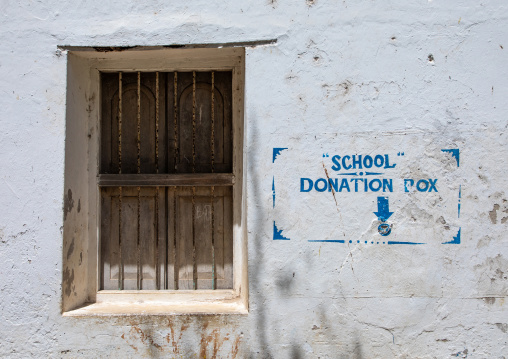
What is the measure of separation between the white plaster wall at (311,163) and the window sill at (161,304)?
0.27 ft

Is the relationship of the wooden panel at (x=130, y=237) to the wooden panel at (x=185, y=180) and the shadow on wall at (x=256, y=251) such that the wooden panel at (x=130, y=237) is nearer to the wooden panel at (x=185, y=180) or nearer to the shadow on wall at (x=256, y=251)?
the wooden panel at (x=185, y=180)

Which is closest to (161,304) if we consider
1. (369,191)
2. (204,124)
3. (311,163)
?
(204,124)

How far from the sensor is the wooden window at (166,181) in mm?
3197

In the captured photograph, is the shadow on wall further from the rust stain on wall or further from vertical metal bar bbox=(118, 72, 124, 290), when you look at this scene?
vertical metal bar bbox=(118, 72, 124, 290)

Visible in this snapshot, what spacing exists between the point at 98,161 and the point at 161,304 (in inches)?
42.3

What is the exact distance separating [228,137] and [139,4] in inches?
40.7

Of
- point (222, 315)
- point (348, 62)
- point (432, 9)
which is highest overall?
point (432, 9)

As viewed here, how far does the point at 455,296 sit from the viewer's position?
9.21ft

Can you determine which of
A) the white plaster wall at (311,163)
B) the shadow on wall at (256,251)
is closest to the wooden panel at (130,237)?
the white plaster wall at (311,163)

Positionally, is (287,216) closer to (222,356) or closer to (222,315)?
(222,315)

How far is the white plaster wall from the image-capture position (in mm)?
2811

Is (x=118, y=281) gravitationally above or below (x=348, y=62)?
below

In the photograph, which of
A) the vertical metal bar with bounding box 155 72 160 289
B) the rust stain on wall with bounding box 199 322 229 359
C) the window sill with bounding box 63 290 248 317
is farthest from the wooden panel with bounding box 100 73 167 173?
the rust stain on wall with bounding box 199 322 229 359

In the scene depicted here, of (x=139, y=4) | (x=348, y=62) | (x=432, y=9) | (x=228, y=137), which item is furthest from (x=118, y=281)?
(x=432, y=9)
